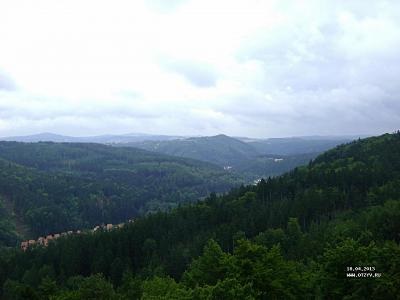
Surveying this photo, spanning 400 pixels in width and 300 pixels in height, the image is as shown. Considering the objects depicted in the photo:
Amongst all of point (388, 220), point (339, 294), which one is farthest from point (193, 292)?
point (388, 220)

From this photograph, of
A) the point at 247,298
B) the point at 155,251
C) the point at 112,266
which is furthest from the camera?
the point at 155,251

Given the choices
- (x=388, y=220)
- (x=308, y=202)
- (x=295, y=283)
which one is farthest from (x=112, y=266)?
(x=295, y=283)

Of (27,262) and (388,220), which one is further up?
(388,220)

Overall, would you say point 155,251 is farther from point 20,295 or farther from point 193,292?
point 193,292

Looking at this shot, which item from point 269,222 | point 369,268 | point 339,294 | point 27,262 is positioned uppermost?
point 369,268

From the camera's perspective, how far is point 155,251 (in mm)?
118000

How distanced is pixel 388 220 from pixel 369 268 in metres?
41.4

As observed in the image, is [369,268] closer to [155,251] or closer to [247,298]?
[247,298]

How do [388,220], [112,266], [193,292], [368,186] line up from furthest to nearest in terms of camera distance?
1. [368,186]
2. [112,266]
3. [388,220]
4. [193,292]

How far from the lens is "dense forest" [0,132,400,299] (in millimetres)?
39688

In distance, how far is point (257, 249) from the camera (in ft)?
143

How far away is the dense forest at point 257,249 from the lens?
39.7 metres

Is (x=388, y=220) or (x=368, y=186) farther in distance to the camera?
(x=368, y=186)

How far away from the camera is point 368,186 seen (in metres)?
136
